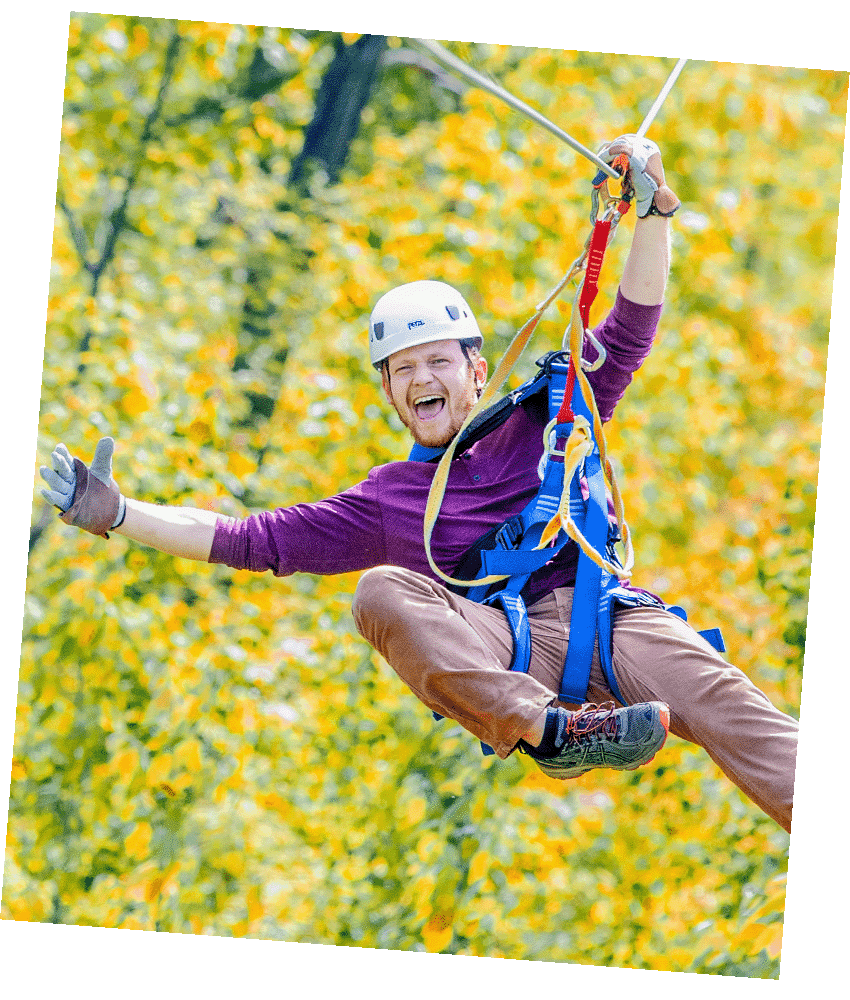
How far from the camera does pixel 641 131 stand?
11.1 ft

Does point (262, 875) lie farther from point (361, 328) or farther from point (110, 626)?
point (361, 328)

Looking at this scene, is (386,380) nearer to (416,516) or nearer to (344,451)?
(416,516)

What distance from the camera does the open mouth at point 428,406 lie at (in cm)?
384

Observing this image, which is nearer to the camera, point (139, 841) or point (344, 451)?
point (139, 841)

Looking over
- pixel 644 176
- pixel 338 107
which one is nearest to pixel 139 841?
pixel 338 107

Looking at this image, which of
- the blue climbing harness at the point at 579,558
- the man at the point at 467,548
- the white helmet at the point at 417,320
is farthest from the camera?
the white helmet at the point at 417,320

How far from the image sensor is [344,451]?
244 inches

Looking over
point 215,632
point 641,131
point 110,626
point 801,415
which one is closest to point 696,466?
point 801,415

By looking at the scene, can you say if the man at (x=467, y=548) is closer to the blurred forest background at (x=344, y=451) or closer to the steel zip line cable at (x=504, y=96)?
the steel zip line cable at (x=504, y=96)

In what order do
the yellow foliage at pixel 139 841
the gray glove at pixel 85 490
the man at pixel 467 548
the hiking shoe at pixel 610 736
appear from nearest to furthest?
the hiking shoe at pixel 610 736 < the man at pixel 467 548 < the gray glove at pixel 85 490 < the yellow foliage at pixel 139 841

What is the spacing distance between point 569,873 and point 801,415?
2.31 metres

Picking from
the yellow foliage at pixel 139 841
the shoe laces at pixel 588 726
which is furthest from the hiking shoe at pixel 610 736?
the yellow foliage at pixel 139 841

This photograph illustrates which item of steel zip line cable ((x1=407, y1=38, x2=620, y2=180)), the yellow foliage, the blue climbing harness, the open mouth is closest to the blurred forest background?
the yellow foliage

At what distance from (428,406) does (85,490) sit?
0.97 m
